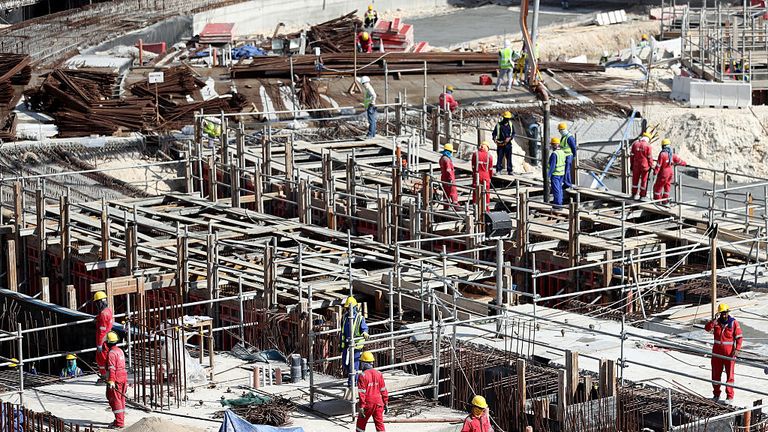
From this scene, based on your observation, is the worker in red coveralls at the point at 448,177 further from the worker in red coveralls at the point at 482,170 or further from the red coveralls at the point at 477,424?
the red coveralls at the point at 477,424

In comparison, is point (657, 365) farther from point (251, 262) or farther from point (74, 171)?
point (74, 171)

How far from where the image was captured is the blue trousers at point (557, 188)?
124ft

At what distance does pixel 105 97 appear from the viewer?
48.1 m

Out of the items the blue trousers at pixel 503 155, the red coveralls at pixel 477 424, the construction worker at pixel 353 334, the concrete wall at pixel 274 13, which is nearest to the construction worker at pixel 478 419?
the red coveralls at pixel 477 424

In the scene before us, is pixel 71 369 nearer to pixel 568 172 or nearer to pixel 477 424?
pixel 477 424

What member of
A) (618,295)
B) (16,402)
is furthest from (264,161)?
(16,402)

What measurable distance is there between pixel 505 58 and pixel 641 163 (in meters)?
14.6

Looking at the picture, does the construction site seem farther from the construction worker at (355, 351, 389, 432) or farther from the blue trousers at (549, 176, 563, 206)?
the construction worker at (355, 351, 389, 432)

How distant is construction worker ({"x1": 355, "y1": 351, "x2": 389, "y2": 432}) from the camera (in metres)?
23.8

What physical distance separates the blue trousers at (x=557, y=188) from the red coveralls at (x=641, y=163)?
165 centimetres

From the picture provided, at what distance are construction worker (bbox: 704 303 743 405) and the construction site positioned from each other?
9cm

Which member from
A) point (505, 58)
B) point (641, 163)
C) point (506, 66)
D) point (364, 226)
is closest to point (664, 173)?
point (641, 163)

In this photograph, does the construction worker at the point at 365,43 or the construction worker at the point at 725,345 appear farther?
the construction worker at the point at 365,43

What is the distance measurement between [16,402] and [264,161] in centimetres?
1601
